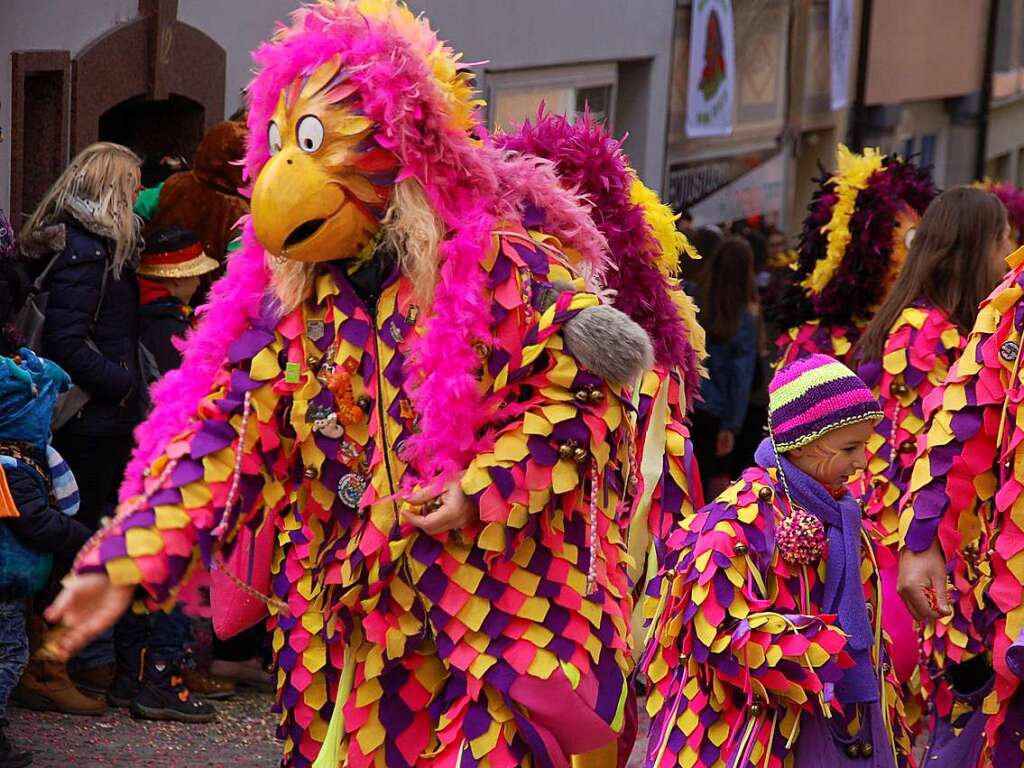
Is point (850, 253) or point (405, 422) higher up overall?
point (850, 253)

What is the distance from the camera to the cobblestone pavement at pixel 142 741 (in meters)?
6.54

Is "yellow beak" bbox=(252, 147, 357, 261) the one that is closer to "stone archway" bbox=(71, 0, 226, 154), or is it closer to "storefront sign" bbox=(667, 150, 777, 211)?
"stone archway" bbox=(71, 0, 226, 154)

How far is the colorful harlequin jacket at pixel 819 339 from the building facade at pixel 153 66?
146 cm

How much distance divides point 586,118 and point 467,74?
1653mm

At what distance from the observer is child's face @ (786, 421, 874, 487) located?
4660 mm

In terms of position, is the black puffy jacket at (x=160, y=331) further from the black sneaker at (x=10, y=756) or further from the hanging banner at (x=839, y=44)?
the hanging banner at (x=839, y=44)

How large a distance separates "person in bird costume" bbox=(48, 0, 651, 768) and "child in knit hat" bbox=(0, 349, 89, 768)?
66.1 inches

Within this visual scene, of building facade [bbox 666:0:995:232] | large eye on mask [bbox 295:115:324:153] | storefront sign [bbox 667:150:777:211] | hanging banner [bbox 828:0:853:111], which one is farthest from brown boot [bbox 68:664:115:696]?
hanging banner [bbox 828:0:853:111]

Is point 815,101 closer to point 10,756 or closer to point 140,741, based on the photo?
point 140,741

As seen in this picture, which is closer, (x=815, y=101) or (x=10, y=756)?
(x=10, y=756)

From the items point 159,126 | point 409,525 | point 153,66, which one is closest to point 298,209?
point 409,525

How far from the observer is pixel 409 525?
4.41 m

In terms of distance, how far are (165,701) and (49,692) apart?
393 millimetres

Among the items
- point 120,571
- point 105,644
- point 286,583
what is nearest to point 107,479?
point 105,644
